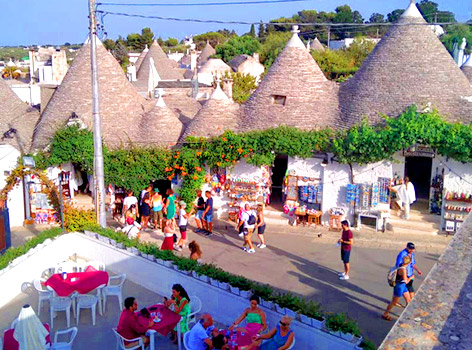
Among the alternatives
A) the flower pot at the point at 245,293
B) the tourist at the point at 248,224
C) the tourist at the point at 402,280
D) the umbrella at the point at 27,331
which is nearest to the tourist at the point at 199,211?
the tourist at the point at 248,224

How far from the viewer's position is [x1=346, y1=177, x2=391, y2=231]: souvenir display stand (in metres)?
15.3

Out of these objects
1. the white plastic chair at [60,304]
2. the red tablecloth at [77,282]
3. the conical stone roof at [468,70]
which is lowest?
the white plastic chair at [60,304]

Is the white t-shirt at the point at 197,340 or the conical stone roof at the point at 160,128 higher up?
the conical stone roof at the point at 160,128

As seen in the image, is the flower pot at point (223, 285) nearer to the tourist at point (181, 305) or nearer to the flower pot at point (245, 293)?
the flower pot at point (245, 293)

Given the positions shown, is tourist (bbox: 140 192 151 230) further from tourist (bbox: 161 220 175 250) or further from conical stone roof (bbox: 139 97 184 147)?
tourist (bbox: 161 220 175 250)

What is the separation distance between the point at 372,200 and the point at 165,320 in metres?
8.52

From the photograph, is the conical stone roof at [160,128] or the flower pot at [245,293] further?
the conical stone roof at [160,128]

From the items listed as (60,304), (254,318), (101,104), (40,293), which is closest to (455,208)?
(254,318)

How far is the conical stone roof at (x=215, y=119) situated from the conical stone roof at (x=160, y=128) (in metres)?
0.62

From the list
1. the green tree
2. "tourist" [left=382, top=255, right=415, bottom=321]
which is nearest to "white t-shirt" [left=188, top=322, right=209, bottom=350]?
"tourist" [left=382, top=255, right=415, bottom=321]

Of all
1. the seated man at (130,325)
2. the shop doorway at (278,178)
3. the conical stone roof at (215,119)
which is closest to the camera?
the seated man at (130,325)

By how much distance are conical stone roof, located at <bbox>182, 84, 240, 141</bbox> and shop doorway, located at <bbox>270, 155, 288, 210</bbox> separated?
2.67m

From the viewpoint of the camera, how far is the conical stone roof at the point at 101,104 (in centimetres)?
1809

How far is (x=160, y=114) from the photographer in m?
18.4
